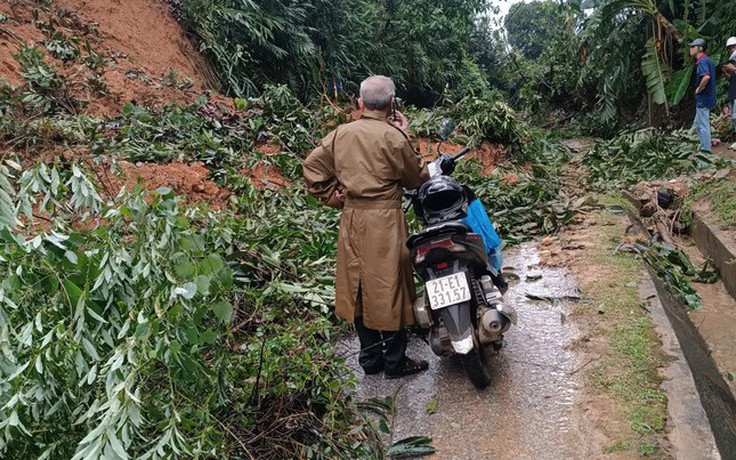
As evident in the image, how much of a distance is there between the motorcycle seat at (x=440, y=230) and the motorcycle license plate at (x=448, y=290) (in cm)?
25

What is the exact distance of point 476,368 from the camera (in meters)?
3.24

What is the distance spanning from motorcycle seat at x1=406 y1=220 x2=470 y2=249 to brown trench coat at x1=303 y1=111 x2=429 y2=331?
0.45 feet

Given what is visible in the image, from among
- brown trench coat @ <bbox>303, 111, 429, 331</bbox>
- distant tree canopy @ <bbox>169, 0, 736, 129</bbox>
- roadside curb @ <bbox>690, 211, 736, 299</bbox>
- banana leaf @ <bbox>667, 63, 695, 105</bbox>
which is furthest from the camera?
distant tree canopy @ <bbox>169, 0, 736, 129</bbox>

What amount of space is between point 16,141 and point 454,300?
577 cm

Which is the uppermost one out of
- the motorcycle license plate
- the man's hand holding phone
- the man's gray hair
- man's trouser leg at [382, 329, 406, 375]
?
the man's gray hair

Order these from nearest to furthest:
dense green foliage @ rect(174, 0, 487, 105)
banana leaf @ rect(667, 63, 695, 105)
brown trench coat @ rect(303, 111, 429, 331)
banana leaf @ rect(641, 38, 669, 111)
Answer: brown trench coat @ rect(303, 111, 429, 331) → banana leaf @ rect(667, 63, 695, 105) → banana leaf @ rect(641, 38, 669, 111) → dense green foliage @ rect(174, 0, 487, 105)

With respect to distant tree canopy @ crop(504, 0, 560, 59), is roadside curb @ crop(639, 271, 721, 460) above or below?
above

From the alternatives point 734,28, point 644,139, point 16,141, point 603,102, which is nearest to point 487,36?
point 603,102

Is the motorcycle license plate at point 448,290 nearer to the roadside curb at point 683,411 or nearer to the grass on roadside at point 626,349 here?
the grass on roadside at point 626,349

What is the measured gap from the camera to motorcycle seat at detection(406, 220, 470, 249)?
3.28 metres

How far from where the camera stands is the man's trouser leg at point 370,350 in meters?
3.62

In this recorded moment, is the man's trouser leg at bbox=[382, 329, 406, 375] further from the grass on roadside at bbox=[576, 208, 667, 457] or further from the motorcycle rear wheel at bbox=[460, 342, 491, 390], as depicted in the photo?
the grass on roadside at bbox=[576, 208, 667, 457]

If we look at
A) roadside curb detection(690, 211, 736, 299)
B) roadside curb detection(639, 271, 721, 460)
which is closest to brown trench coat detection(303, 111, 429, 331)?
roadside curb detection(639, 271, 721, 460)

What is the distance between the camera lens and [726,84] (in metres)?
11.3
